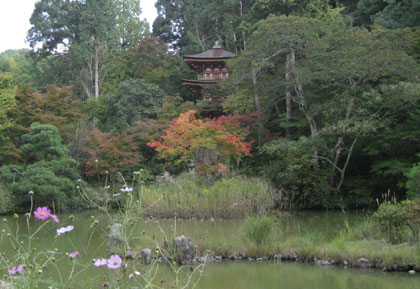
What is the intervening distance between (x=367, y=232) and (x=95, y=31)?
20.9 metres

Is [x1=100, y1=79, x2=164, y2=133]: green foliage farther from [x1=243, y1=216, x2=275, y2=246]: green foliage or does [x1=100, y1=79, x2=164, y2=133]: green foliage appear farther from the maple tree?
[x1=243, y1=216, x2=275, y2=246]: green foliage

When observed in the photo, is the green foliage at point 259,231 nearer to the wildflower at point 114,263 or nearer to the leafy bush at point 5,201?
the wildflower at point 114,263

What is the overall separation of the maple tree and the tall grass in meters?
1.19

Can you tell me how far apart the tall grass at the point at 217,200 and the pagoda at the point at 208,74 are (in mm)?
6396

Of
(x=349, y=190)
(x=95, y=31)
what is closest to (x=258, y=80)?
(x=349, y=190)

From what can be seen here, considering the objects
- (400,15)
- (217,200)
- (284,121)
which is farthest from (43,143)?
(400,15)

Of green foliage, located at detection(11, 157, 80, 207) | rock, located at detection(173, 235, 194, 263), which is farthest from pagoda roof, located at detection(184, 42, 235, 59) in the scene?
rock, located at detection(173, 235, 194, 263)

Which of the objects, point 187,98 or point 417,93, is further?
point 187,98

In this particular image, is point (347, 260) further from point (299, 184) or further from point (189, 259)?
point (299, 184)

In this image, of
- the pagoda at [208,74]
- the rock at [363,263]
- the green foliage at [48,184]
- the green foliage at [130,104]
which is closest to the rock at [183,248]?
the rock at [363,263]

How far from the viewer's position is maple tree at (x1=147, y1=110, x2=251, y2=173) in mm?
12430

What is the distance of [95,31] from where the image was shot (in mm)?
24609

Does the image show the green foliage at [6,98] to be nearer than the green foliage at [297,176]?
No

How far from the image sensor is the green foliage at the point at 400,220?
19.7ft
